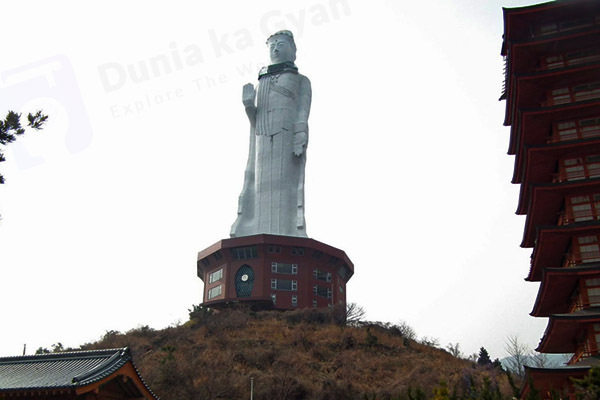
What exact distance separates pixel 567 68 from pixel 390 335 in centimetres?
2260

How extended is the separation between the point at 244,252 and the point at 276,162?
272 inches

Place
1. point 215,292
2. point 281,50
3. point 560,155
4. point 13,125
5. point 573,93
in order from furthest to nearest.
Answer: point 281,50
point 215,292
point 573,93
point 560,155
point 13,125

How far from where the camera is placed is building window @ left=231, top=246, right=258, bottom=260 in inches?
1555

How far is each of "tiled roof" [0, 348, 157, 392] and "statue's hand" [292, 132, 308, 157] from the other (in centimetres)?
2934

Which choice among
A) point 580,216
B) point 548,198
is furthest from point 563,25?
point 580,216

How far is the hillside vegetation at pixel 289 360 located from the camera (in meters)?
26.0

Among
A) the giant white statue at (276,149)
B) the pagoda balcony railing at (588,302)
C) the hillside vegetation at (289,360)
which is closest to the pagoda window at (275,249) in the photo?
the giant white statue at (276,149)

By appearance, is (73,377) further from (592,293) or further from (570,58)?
(570,58)

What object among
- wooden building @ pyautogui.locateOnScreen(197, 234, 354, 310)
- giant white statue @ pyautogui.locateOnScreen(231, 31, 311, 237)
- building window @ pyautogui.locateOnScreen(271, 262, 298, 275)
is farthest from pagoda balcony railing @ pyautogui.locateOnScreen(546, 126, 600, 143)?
giant white statue @ pyautogui.locateOnScreen(231, 31, 311, 237)

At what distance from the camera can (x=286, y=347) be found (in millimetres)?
31766

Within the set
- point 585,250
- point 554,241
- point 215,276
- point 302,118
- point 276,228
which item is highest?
point 302,118

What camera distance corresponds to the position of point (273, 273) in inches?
1537

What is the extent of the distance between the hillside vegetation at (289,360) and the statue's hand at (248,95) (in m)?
14.8

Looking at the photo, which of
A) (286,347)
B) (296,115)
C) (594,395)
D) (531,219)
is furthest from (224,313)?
(594,395)
